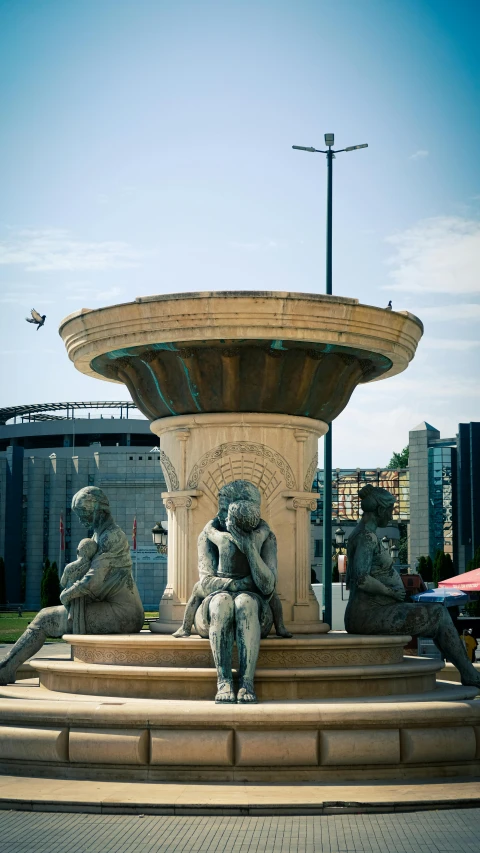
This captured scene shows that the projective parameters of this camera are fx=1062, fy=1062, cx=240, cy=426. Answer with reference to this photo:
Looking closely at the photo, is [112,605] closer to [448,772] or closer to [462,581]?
[448,772]

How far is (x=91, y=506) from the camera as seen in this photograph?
9.99 meters

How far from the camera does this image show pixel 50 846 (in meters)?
6.08

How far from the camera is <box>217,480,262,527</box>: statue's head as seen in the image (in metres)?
8.65

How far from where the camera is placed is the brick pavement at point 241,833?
5.99m

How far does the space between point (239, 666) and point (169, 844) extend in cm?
219

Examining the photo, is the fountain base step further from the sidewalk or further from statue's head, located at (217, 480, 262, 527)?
statue's head, located at (217, 480, 262, 527)

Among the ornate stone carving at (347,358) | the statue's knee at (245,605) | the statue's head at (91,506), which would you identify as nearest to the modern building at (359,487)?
the ornate stone carving at (347,358)

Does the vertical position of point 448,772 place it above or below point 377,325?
below

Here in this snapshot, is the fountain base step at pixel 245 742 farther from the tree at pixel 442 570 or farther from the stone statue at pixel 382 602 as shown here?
the tree at pixel 442 570

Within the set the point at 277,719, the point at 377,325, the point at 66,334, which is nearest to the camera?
the point at 277,719

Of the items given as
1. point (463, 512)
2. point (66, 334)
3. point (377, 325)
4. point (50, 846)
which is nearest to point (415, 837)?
point (50, 846)

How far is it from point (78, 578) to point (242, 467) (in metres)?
1.82

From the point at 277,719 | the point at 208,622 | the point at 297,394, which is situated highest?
the point at 297,394

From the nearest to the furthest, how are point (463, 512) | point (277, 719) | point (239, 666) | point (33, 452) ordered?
point (277, 719)
point (239, 666)
point (463, 512)
point (33, 452)
